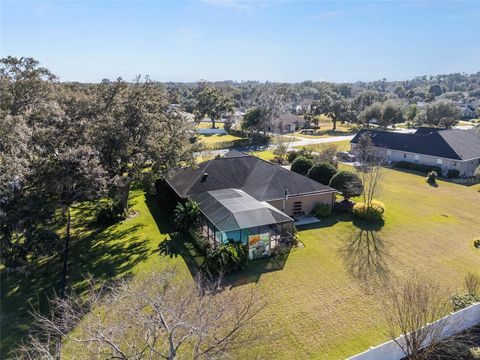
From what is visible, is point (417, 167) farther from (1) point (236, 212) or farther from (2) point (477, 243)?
(1) point (236, 212)

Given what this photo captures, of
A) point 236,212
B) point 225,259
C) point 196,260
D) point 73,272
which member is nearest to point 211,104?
point 236,212

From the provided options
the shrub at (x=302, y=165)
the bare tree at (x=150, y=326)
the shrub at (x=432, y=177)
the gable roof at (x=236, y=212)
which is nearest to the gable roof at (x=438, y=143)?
the shrub at (x=432, y=177)

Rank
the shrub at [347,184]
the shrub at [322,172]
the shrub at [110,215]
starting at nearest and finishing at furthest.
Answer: the shrub at [110,215] < the shrub at [347,184] < the shrub at [322,172]

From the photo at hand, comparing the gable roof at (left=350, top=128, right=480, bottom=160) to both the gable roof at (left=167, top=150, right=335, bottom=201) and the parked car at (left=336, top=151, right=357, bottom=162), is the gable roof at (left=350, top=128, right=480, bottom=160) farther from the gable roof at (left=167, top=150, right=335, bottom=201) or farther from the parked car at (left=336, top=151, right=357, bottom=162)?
the gable roof at (left=167, top=150, right=335, bottom=201)

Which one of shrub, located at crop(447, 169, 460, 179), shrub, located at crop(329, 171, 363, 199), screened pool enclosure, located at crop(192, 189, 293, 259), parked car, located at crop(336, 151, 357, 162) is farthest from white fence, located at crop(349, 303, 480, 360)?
parked car, located at crop(336, 151, 357, 162)

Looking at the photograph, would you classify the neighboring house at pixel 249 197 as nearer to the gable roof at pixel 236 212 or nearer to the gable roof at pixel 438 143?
the gable roof at pixel 236 212
